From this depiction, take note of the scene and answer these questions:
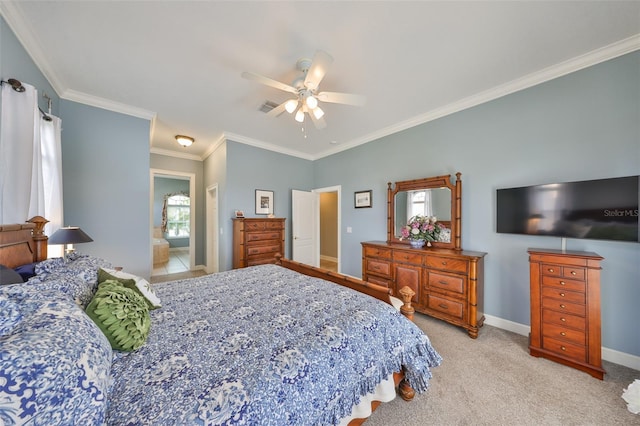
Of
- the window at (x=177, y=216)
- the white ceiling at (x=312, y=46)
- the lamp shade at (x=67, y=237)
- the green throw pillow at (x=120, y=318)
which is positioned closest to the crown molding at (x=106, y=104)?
the white ceiling at (x=312, y=46)

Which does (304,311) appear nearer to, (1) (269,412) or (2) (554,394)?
(1) (269,412)

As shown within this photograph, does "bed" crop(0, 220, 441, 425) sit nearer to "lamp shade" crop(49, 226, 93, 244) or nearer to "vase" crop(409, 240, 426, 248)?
"lamp shade" crop(49, 226, 93, 244)

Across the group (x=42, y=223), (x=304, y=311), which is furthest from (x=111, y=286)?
(x=304, y=311)

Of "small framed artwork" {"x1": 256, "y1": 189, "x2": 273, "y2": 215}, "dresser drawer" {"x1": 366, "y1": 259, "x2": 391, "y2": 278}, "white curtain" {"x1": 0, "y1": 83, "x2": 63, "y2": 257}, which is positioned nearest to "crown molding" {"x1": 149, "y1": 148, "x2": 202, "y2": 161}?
"small framed artwork" {"x1": 256, "y1": 189, "x2": 273, "y2": 215}

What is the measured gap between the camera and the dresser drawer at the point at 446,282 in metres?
2.50

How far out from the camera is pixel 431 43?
1.92 meters

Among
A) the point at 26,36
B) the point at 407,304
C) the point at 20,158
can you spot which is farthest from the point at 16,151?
the point at 407,304

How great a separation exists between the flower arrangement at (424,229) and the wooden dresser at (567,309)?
1.06 m

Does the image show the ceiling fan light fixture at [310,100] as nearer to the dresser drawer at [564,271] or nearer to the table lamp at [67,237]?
the table lamp at [67,237]

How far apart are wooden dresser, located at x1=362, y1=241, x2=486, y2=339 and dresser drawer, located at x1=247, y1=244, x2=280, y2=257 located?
6.47ft

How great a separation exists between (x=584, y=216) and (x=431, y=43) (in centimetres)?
216

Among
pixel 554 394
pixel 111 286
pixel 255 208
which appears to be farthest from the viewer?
pixel 255 208

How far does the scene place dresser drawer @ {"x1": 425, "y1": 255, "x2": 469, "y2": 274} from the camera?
2482mm

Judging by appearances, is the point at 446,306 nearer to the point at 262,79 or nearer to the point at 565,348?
the point at 565,348
